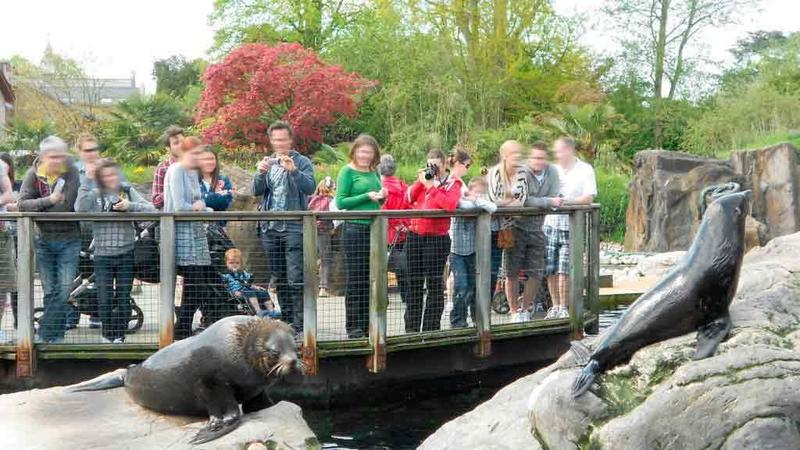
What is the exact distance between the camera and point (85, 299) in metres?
7.84

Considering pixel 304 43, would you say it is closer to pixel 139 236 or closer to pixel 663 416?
pixel 139 236

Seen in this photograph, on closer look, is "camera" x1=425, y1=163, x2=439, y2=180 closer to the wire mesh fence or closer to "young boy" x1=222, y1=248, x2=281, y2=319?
the wire mesh fence

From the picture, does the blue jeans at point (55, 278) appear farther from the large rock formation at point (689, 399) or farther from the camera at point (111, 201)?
the large rock formation at point (689, 399)

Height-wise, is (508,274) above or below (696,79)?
below

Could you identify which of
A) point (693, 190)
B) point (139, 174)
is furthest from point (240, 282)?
point (139, 174)

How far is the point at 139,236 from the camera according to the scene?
7.78 meters

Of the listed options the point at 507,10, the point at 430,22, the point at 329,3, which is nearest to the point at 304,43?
the point at 329,3

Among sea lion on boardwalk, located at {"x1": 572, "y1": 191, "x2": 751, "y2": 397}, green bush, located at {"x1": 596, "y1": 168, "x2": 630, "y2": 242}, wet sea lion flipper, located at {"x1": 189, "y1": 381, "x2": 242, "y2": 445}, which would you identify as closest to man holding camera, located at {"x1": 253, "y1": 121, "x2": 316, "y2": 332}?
wet sea lion flipper, located at {"x1": 189, "y1": 381, "x2": 242, "y2": 445}

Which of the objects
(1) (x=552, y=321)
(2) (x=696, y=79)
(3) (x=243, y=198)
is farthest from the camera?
(2) (x=696, y=79)

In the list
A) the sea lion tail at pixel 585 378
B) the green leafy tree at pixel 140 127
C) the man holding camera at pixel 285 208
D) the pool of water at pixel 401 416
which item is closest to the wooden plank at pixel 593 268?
the pool of water at pixel 401 416

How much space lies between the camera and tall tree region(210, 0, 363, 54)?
1428 inches

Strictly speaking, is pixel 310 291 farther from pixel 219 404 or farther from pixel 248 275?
pixel 219 404

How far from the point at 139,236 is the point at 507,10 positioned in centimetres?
2742

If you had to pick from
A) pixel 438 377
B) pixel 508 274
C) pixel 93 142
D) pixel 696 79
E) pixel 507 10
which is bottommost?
pixel 438 377
